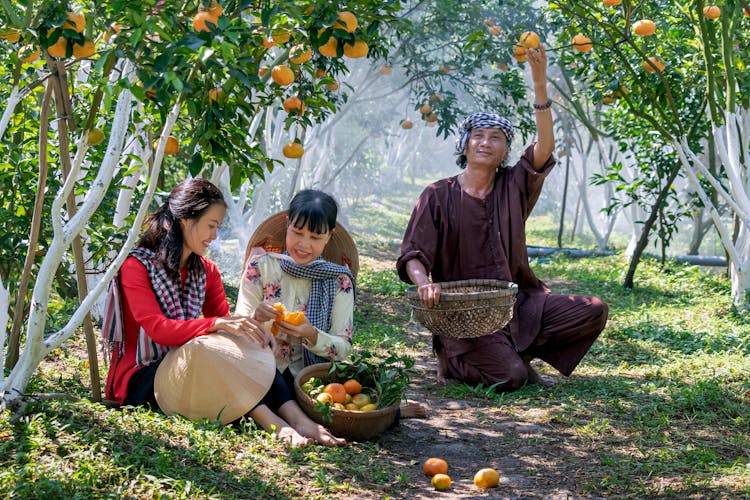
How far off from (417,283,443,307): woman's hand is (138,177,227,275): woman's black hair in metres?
1.03

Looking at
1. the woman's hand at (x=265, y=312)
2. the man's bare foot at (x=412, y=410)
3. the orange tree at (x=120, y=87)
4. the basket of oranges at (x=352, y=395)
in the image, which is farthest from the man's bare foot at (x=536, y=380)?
the orange tree at (x=120, y=87)

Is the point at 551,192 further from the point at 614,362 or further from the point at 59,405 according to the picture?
the point at 59,405

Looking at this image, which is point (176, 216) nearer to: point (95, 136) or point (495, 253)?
point (95, 136)

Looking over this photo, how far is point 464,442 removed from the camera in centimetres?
362

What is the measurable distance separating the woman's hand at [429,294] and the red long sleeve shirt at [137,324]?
1.02 m

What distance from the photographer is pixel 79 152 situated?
302 cm

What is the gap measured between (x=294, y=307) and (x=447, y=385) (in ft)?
3.96

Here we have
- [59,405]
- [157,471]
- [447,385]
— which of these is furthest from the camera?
[447,385]

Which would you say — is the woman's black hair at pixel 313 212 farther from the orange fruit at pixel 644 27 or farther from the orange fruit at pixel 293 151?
the orange fruit at pixel 644 27

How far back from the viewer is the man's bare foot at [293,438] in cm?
323

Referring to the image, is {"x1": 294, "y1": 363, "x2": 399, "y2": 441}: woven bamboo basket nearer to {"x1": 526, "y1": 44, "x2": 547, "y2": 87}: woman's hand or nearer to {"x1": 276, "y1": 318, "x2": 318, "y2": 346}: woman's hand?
{"x1": 276, "y1": 318, "x2": 318, "y2": 346}: woman's hand

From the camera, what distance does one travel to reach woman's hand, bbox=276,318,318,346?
11.6 feet

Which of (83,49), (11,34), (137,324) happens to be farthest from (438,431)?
A: (11,34)

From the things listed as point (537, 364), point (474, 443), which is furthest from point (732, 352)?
point (474, 443)
